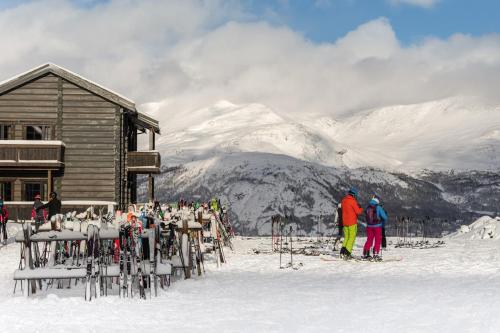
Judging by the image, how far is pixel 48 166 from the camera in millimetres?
33469

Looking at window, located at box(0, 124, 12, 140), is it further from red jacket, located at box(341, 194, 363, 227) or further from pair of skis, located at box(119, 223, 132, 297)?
pair of skis, located at box(119, 223, 132, 297)

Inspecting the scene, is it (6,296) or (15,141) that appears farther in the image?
(15,141)

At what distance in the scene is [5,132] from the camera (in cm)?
3550

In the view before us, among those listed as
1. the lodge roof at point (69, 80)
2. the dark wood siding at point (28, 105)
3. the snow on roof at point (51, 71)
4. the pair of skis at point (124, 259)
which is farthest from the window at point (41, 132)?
the pair of skis at point (124, 259)

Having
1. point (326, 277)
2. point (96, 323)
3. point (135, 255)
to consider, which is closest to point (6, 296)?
point (135, 255)

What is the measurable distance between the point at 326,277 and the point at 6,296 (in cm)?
691

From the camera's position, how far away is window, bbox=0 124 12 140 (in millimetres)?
35219

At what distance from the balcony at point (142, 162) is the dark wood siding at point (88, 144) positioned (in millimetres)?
1501

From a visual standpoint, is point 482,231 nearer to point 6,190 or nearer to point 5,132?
point 6,190

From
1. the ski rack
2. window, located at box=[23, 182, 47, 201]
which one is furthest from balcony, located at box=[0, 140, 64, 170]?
the ski rack

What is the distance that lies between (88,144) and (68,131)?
115cm

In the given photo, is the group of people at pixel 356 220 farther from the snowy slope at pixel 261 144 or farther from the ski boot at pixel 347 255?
the snowy slope at pixel 261 144

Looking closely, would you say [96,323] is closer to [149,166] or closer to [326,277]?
[326,277]

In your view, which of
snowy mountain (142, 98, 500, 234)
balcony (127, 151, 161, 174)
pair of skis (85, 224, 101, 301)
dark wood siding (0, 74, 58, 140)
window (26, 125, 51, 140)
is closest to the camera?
pair of skis (85, 224, 101, 301)
